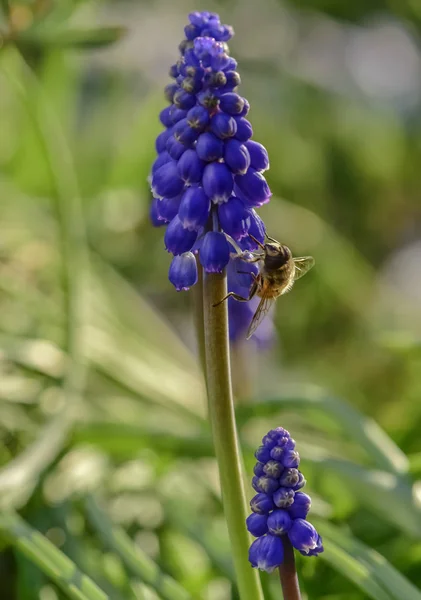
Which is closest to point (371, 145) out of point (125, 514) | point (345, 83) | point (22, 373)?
point (345, 83)

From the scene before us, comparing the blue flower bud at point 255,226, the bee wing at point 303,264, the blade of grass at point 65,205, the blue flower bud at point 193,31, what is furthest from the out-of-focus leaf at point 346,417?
the blue flower bud at point 193,31

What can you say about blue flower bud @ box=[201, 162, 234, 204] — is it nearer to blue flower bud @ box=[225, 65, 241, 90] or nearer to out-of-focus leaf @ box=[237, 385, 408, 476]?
blue flower bud @ box=[225, 65, 241, 90]

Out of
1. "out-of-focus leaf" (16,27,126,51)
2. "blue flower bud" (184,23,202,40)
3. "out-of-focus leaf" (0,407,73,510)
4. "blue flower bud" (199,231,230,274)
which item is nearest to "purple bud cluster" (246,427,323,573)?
"blue flower bud" (199,231,230,274)

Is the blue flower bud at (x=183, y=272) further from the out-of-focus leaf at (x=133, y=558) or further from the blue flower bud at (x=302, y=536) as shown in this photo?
the out-of-focus leaf at (x=133, y=558)

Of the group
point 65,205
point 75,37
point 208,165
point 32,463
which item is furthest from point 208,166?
point 65,205

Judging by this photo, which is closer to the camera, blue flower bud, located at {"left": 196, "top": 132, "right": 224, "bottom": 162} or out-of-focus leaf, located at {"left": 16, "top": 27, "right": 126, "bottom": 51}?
blue flower bud, located at {"left": 196, "top": 132, "right": 224, "bottom": 162}

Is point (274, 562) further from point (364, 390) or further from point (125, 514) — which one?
point (364, 390)
